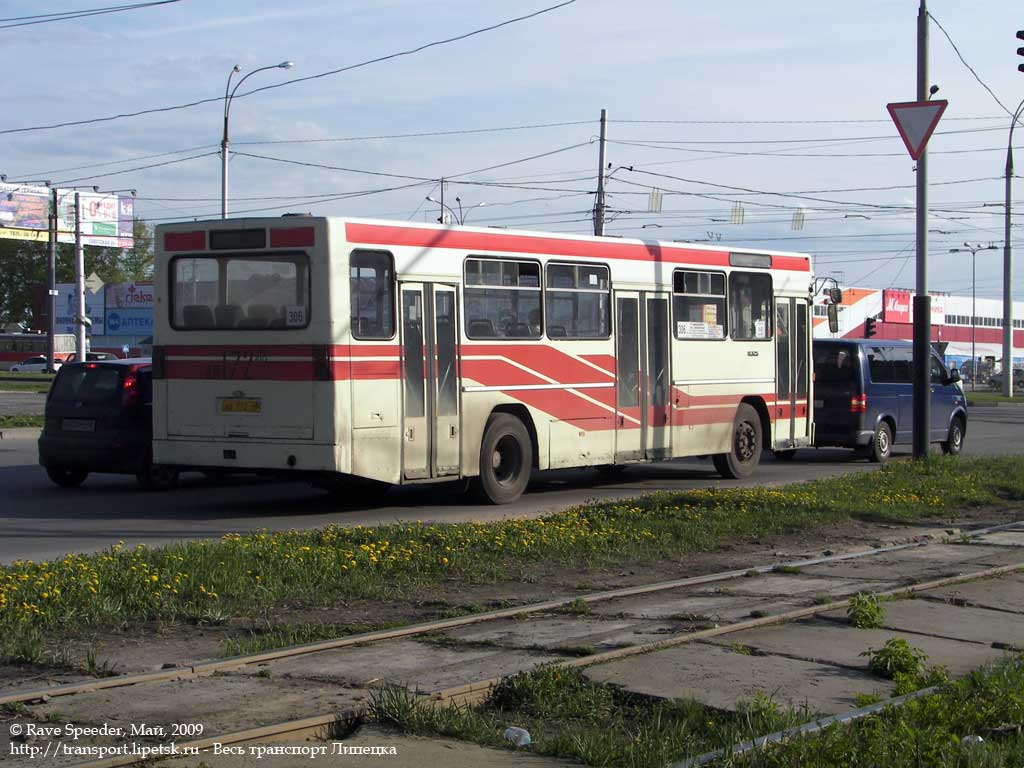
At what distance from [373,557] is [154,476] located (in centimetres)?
705

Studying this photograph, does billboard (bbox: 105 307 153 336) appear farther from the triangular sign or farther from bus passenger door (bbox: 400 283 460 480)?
bus passenger door (bbox: 400 283 460 480)

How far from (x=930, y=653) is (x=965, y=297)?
11117 centimetres

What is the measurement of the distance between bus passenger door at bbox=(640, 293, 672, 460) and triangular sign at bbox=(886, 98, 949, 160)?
153 inches

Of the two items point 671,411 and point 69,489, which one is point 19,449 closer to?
point 69,489

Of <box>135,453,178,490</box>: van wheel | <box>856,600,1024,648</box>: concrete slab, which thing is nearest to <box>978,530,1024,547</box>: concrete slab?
<box>856,600,1024,648</box>: concrete slab

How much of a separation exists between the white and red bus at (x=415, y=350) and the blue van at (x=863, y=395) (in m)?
4.97

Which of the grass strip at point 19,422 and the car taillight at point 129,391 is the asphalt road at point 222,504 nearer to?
the car taillight at point 129,391

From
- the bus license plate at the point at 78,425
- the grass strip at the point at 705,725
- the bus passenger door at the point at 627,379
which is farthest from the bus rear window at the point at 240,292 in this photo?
the grass strip at the point at 705,725

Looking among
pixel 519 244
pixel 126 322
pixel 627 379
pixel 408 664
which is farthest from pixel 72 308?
pixel 408 664

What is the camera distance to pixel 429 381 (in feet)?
46.2

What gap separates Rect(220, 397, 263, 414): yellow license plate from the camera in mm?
13500

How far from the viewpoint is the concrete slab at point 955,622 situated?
8016mm

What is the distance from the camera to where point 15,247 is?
4574 inches

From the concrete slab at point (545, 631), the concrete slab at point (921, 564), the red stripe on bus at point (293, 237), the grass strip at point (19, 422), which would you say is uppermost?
the red stripe on bus at point (293, 237)
